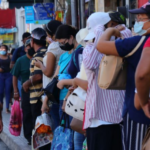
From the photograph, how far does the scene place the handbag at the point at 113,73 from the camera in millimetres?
3439

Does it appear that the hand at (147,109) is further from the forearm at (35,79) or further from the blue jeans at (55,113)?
the forearm at (35,79)

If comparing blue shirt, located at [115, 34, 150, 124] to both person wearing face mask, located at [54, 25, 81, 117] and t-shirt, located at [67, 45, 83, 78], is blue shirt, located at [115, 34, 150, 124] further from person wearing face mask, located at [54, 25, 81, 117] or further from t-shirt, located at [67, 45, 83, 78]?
person wearing face mask, located at [54, 25, 81, 117]

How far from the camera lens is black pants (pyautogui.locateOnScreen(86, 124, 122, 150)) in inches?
161

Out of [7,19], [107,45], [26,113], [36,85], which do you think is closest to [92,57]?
[107,45]

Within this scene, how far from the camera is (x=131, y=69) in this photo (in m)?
3.49

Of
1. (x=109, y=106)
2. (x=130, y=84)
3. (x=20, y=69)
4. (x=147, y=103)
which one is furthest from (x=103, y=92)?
(x=20, y=69)

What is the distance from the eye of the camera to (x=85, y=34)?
4617mm

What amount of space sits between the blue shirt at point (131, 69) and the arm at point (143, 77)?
0.32 metres

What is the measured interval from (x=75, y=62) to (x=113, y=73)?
5.16 feet

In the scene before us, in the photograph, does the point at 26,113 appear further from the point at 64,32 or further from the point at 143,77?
the point at 143,77

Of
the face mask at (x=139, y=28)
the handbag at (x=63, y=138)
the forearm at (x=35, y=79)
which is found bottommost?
the handbag at (x=63, y=138)

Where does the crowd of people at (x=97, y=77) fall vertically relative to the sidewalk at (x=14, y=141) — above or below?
above

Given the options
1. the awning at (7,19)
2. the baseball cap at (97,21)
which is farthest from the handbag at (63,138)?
the awning at (7,19)

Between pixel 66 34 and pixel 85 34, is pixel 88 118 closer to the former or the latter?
pixel 85 34
